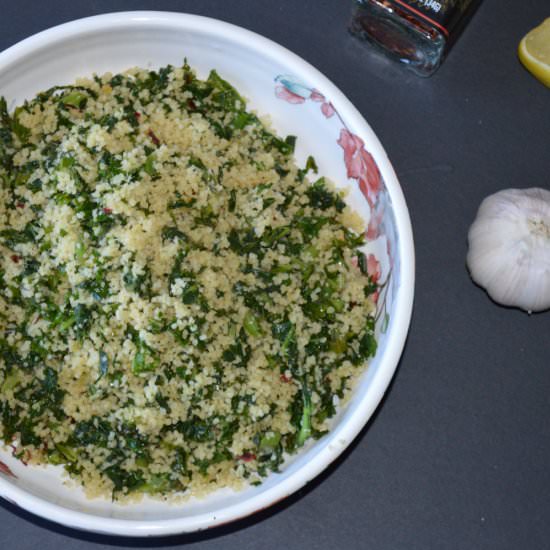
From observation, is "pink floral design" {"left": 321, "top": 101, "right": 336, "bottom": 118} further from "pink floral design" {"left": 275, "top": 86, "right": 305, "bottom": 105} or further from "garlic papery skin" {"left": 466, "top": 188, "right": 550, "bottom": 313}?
"garlic papery skin" {"left": 466, "top": 188, "right": 550, "bottom": 313}

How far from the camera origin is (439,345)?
1.69m

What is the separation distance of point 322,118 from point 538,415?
2.43ft

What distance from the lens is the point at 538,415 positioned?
169 cm

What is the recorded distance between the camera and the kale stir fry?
53.9 inches

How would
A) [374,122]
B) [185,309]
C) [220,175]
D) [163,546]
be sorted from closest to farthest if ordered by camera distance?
[185,309] < [220,175] < [163,546] < [374,122]

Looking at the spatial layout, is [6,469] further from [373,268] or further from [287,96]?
[287,96]

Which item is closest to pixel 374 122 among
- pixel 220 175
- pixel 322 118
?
pixel 322 118

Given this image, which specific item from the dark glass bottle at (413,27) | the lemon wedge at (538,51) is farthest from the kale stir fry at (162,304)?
the lemon wedge at (538,51)

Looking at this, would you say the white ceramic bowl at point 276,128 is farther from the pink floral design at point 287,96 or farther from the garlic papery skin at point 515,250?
the garlic papery skin at point 515,250

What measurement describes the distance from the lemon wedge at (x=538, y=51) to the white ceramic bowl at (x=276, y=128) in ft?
1.63

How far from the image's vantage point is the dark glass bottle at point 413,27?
1602 mm

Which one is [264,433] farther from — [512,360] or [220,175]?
[512,360]

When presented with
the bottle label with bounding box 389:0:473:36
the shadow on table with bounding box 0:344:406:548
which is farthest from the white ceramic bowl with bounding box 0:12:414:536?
Answer: the bottle label with bounding box 389:0:473:36

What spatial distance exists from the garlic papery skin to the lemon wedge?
0.88 feet
